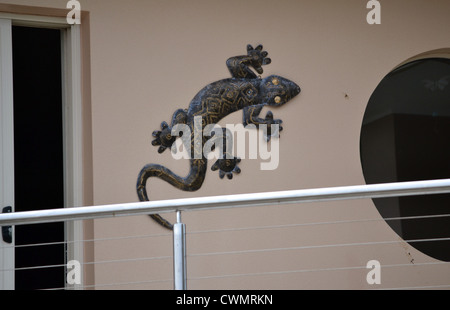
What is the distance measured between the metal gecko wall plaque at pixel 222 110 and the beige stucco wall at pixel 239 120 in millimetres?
46

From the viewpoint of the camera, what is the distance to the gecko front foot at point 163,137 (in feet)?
14.0

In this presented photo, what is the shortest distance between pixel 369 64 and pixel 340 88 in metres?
0.27

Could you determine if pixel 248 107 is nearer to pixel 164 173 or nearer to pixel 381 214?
pixel 164 173

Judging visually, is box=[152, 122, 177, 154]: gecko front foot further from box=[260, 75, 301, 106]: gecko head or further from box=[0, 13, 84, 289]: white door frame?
box=[260, 75, 301, 106]: gecko head

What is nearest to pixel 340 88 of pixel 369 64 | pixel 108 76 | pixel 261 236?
pixel 369 64

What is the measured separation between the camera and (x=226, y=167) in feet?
14.4

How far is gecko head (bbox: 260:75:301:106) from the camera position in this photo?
4.50m

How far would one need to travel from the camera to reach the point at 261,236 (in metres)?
4.42

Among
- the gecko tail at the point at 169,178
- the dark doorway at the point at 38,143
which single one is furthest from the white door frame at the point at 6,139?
the gecko tail at the point at 169,178
